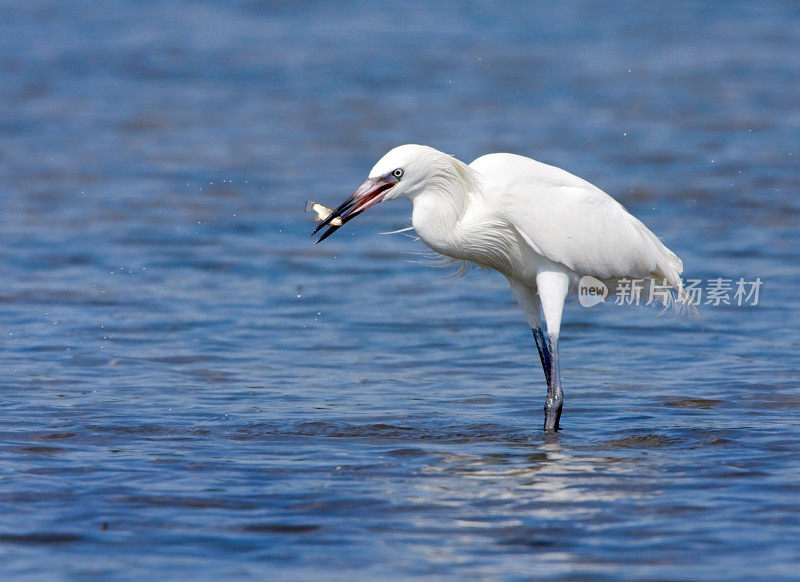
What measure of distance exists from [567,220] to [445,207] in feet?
2.66

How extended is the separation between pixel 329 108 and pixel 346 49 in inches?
238

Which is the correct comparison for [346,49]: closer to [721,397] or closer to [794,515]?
[721,397]

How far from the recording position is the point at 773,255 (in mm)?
13227

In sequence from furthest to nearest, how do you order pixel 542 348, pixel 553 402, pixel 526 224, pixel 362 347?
pixel 362 347 < pixel 542 348 < pixel 553 402 < pixel 526 224

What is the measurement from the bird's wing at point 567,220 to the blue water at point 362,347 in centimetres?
104

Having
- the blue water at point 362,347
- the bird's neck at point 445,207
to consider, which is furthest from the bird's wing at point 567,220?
the blue water at point 362,347

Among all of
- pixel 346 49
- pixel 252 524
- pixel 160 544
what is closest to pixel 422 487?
pixel 252 524

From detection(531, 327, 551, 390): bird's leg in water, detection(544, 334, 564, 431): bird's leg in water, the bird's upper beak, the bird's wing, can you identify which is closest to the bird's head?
the bird's upper beak

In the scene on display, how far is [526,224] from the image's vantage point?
315 inches

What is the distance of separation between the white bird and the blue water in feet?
3.07

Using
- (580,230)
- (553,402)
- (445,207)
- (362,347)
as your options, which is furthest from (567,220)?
(362,347)

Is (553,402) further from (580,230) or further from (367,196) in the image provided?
(367,196)

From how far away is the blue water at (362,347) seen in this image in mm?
6160

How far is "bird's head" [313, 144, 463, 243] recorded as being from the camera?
24.7 feet
